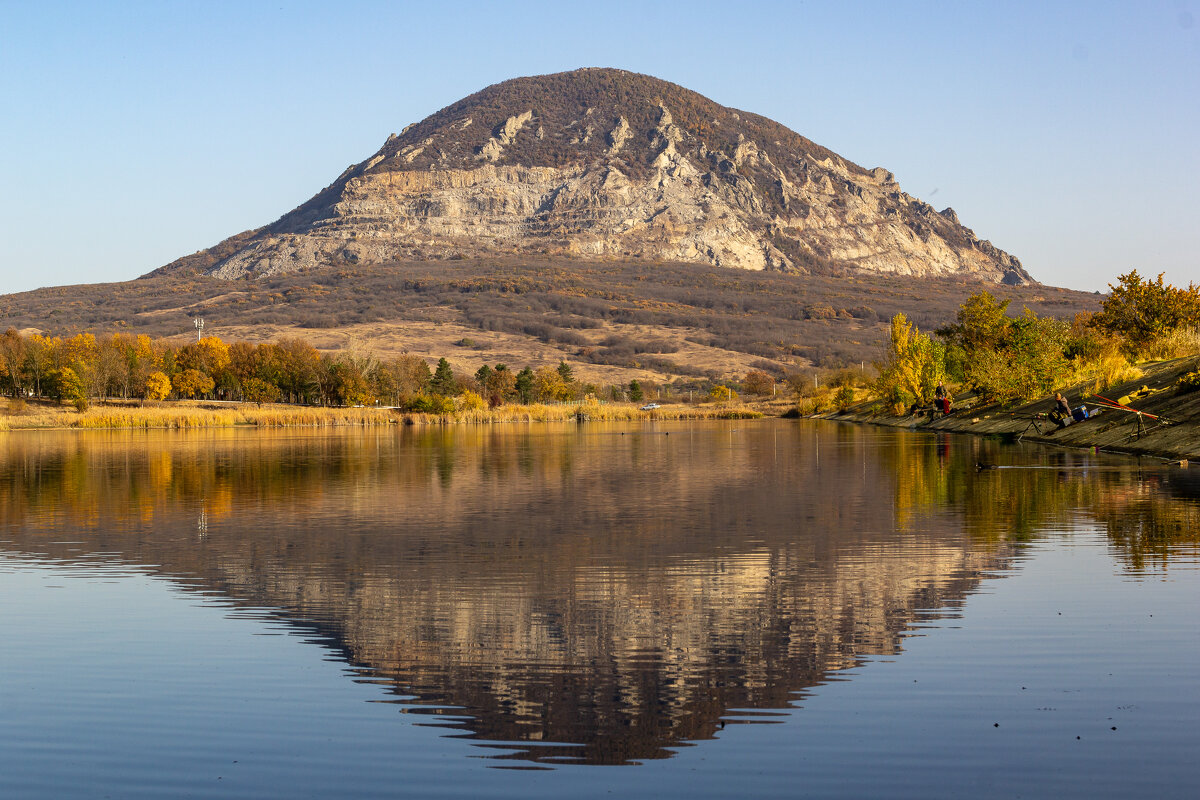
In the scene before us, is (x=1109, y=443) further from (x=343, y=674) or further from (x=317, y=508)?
(x=343, y=674)

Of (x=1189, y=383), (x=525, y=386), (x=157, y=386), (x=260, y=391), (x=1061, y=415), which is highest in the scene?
(x=157, y=386)

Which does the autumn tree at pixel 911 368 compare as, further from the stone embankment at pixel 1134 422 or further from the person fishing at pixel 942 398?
the stone embankment at pixel 1134 422

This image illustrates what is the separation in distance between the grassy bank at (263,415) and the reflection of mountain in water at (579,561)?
62444mm

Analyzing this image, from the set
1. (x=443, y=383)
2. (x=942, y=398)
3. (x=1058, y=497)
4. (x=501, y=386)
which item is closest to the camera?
(x=1058, y=497)

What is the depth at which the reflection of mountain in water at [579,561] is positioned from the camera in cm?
1075

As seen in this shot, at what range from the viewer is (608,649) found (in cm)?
1220

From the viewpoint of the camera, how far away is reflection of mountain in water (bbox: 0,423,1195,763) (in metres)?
10.8

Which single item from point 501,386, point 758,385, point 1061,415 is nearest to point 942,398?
point 1061,415

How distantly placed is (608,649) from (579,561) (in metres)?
6.41

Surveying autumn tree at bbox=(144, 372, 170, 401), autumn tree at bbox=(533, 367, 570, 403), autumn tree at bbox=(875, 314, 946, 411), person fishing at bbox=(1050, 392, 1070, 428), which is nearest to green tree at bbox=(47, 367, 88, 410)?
autumn tree at bbox=(144, 372, 170, 401)

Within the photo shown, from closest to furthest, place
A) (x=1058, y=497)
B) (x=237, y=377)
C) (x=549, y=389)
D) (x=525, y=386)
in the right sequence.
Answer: (x=1058, y=497) < (x=237, y=377) < (x=525, y=386) < (x=549, y=389)

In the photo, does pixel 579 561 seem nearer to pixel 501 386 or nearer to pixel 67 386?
pixel 67 386

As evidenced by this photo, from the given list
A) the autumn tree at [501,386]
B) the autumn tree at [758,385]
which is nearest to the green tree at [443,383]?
the autumn tree at [501,386]

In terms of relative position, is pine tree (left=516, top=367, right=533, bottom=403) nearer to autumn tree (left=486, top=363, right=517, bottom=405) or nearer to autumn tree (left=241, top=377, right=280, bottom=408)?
autumn tree (left=486, top=363, right=517, bottom=405)
